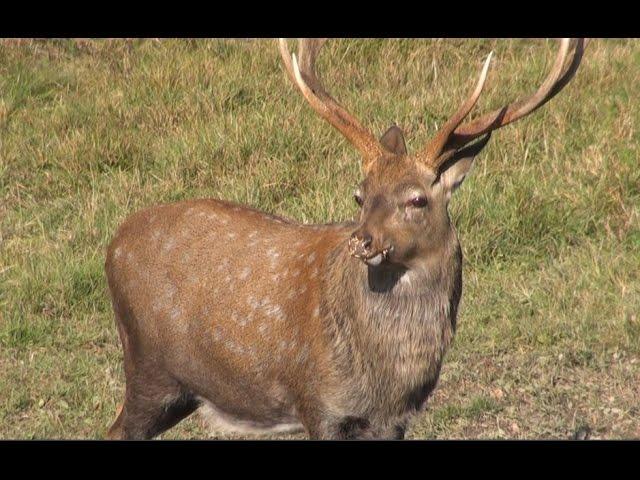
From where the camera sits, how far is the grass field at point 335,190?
7660 millimetres

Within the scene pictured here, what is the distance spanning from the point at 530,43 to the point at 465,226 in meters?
3.40

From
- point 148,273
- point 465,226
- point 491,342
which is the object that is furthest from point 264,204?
point 148,273

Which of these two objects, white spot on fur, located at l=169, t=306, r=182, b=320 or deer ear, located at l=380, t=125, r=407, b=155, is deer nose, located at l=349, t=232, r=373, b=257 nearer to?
deer ear, located at l=380, t=125, r=407, b=155

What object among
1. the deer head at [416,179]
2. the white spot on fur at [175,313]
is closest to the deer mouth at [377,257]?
the deer head at [416,179]

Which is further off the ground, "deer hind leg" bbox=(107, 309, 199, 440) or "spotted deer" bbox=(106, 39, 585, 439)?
"spotted deer" bbox=(106, 39, 585, 439)

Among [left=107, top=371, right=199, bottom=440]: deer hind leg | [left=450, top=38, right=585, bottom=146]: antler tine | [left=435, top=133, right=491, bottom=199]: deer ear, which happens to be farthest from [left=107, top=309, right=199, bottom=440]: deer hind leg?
[left=450, top=38, right=585, bottom=146]: antler tine

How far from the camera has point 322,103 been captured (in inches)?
249

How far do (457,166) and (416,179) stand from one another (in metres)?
0.25

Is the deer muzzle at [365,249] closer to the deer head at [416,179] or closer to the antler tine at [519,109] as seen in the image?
the deer head at [416,179]

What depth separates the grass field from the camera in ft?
25.1

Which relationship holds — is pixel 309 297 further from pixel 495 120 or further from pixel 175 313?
pixel 495 120

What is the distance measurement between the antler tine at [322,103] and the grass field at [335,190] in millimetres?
1859

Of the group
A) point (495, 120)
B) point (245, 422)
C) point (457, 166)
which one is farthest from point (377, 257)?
point (245, 422)

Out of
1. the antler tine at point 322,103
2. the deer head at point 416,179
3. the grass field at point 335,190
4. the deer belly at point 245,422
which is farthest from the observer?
the grass field at point 335,190
